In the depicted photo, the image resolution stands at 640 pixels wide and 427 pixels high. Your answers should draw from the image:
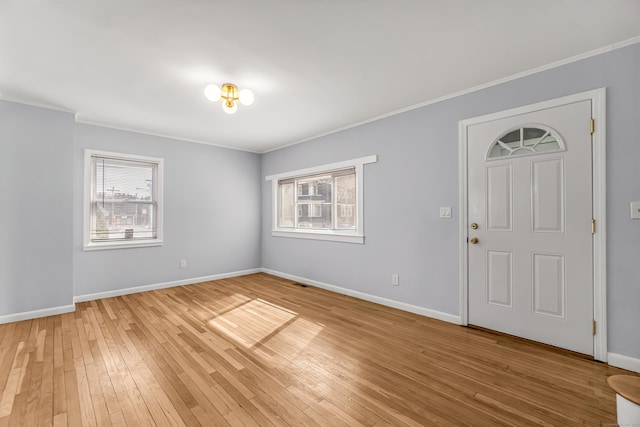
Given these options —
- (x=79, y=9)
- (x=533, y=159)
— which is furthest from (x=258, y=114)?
(x=533, y=159)

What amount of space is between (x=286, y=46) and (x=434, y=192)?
2.23m

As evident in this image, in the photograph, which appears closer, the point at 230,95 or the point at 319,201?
the point at 230,95

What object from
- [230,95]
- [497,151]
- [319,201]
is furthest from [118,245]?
[497,151]

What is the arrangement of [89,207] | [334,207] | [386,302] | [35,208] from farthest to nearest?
[334,207], [89,207], [386,302], [35,208]

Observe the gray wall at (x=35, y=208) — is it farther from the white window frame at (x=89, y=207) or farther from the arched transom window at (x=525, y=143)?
the arched transom window at (x=525, y=143)

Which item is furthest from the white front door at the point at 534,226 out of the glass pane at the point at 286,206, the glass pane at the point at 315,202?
the glass pane at the point at 286,206

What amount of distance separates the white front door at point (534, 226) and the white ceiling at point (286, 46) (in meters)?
0.62

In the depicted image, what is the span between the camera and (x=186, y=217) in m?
5.05

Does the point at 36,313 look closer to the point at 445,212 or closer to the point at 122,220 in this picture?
the point at 122,220

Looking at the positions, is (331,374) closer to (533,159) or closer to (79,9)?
(533,159)

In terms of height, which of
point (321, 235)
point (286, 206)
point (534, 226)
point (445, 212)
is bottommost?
point (321, 235)

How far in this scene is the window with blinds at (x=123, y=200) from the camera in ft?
13.9

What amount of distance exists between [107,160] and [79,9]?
119 inches

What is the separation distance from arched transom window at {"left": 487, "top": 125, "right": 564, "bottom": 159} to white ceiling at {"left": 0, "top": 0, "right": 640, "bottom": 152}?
0.58 m
